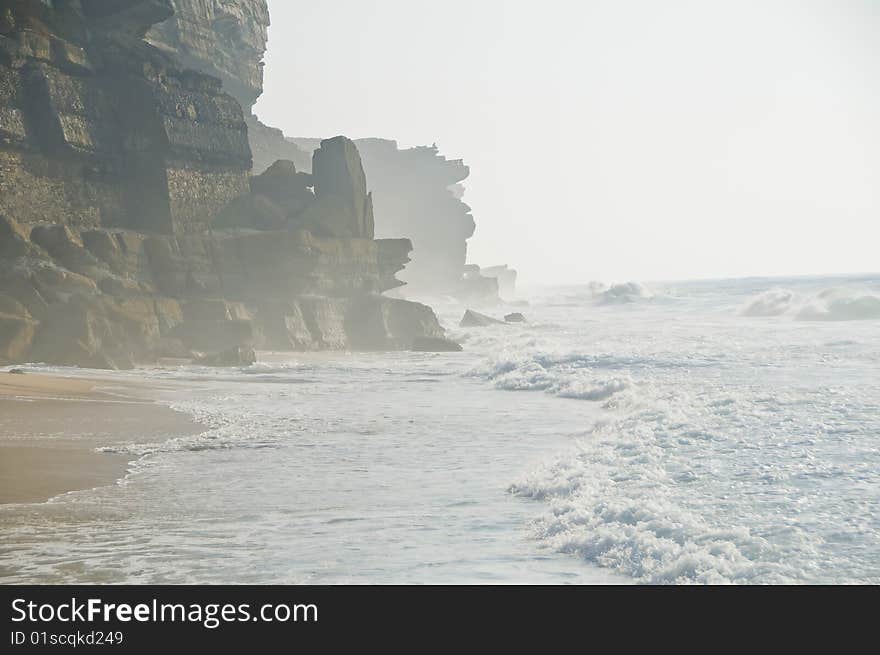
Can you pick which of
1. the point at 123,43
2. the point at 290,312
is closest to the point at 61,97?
the point at 123,43

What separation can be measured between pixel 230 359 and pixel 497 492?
65.1ft

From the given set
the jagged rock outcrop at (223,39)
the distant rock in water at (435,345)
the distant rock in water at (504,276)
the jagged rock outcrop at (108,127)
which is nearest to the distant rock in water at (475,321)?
the distant rock in water at (435,345)

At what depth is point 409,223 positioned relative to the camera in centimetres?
10762

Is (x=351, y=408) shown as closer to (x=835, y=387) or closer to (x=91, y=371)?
(x=835, y=387)

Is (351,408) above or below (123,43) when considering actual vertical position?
below

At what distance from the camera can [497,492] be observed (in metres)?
9.42

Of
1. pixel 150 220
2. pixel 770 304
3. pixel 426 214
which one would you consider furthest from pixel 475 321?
pixel 426 214

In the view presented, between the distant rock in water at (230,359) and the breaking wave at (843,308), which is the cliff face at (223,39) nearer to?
the distant rock in water at (230,359)

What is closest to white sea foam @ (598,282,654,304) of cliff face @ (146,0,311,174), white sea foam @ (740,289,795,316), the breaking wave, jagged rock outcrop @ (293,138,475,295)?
jagged rock outcrop @ (293,138,475,295)

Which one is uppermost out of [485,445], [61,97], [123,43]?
[123,43]

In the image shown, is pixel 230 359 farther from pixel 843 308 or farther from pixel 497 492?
pixel 843 308

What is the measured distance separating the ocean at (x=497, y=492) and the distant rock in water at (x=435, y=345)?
17.1 metres

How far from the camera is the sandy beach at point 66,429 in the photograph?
32.5ft
